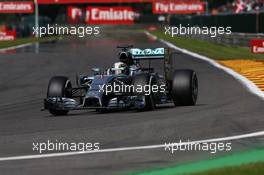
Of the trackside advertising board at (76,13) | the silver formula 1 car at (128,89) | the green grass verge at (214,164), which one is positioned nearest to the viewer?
the green grass verge at (214,164)

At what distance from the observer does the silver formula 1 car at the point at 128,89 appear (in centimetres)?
1385

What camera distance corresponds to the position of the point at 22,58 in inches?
1395

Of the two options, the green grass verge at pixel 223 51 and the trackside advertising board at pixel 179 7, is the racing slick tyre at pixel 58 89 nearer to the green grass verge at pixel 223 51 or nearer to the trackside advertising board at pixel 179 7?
the green grass verge at pixel 223 51

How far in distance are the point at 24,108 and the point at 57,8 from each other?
91.7 metres

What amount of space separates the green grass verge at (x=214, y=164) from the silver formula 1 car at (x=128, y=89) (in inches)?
181

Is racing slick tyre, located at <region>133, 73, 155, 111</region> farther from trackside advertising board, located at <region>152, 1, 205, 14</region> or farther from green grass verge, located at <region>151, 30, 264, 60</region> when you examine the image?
trackside advertising board, located at <region>152, 1, 205, 14</region>

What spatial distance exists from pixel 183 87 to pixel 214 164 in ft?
18.4

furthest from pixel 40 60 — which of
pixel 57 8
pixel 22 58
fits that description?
pixel 57 8

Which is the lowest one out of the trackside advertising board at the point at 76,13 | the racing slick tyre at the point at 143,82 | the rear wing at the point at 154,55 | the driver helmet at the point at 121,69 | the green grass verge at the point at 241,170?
the trackside advertising board at the point at 76,13

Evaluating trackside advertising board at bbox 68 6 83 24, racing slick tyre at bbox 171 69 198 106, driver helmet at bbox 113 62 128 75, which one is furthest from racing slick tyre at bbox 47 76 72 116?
trackside advertising board at bbox 68 6 83 24

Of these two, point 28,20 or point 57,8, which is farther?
→ point 57,8

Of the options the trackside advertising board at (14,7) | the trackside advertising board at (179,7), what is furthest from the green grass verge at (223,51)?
the trackside advertising board at (14,7)

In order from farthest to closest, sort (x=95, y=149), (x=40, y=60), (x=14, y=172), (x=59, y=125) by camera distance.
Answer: (x=40, y=60) → (x=59, y=125) → (x=95, y=149) → (x=14, y=172)

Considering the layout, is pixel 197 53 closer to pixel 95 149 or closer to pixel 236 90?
pixel 236 90
